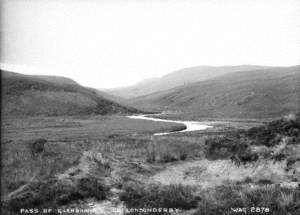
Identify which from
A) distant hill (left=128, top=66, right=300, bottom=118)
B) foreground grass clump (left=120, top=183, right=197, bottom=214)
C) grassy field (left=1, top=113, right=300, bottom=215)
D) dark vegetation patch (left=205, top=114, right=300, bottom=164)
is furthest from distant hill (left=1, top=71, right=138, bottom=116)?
foreground grass clump (left=120, top=183, right=197, bottom=214)

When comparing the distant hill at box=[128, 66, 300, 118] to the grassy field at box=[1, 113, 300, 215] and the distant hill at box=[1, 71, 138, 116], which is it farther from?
the grassy field at box=[1, 113, 300, 215]

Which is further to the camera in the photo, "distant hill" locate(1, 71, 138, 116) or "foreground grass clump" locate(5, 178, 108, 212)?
"distant hill" locate(1, 71, 138, 116)

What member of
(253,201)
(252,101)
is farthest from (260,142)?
(252,101)

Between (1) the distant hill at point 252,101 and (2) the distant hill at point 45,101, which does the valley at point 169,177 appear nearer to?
(1) the distant hill at point 252,101

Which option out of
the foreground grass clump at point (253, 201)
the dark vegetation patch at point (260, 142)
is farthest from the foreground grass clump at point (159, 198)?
the dark vegetation patch at point (260, 142)

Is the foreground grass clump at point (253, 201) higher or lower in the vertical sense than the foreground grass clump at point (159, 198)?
higher
